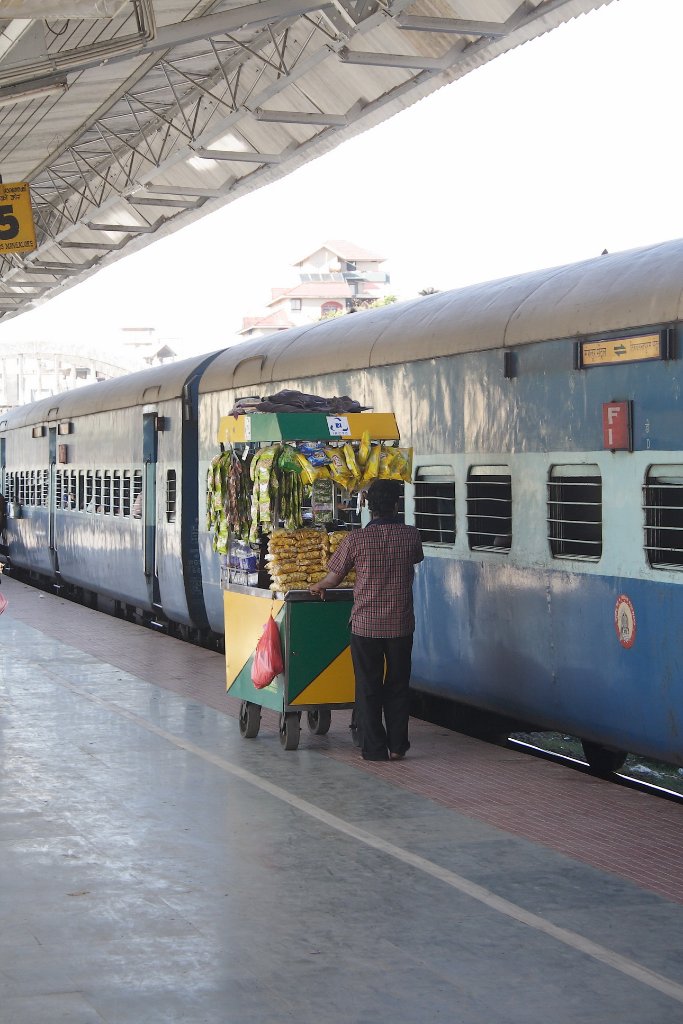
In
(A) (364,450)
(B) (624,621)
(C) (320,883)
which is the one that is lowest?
(C) (320,883)

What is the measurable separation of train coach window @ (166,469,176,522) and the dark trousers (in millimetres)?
7684

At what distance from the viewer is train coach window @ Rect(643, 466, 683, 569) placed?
310 inches

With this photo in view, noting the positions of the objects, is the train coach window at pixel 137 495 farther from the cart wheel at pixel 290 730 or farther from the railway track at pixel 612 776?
the cart wheel at pixel 290 730

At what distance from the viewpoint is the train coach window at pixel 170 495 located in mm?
17031

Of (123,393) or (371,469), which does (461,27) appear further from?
(371,469)

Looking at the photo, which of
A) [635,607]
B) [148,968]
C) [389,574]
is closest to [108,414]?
[389,574]

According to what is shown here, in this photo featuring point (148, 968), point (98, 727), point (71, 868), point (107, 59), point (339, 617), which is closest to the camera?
point (148, 968)

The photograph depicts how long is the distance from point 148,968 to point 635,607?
369 centimetres

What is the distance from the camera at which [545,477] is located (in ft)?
30.3

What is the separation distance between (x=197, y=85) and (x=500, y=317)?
40.8 ft

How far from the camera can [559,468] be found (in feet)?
29.9

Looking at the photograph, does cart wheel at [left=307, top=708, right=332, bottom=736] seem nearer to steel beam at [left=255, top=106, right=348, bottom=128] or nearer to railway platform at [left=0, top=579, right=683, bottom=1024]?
railway platform at [left=0, top=579, right=683, bottom=1024]

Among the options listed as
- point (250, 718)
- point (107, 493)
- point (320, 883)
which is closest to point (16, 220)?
point (107, 493)

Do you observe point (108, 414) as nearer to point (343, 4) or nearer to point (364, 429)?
point (343, 4)
